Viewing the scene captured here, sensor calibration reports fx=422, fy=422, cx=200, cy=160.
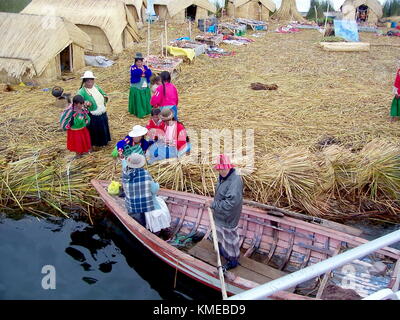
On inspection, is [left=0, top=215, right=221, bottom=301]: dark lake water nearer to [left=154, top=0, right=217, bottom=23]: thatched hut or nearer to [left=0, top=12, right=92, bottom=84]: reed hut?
[left=0, top=12, right=92, bottom=84]: reed hut

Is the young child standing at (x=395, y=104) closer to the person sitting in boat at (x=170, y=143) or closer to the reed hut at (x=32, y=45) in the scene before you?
the person sitting in boat at (x=170, y=143)

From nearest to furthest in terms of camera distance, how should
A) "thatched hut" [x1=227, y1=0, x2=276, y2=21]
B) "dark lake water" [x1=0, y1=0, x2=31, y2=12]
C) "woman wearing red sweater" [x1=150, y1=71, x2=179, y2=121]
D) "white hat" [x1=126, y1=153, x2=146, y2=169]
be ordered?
"white hat" [x1=126, y1=153, x2=146, y2=169], "woman wearing red sweater" [x1=150, y1=71, x2=179, y2=121], "thatched hut" [x1=227, y1=0, x2=276, y2=21], "dark lake water" [x1=0, y1=0, x2=31, y2=12]

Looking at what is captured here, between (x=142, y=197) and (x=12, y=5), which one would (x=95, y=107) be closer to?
(x=142, y=197)

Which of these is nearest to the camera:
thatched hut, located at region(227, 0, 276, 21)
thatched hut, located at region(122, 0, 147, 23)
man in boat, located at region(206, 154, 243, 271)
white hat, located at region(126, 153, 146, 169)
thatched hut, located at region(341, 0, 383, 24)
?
man in boat, located at region(206, 154, 243, 271)

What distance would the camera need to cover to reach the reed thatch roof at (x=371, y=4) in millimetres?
21297

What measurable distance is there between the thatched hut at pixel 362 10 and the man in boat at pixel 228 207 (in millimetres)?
19424

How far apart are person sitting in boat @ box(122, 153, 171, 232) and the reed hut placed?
23.2 ft

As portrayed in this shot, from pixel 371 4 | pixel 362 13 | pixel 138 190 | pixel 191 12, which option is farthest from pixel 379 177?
pixel 362 13

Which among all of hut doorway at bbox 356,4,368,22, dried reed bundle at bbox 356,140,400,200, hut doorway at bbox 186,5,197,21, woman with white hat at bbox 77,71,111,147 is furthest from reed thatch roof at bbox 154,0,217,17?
dried reed bundle at bbox 356,140,400,200

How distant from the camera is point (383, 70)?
1337cm

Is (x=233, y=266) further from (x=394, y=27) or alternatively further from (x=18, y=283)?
(x=394, y=27)

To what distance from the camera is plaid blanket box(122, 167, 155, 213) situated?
4.71 m

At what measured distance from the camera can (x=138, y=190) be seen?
484 cm
